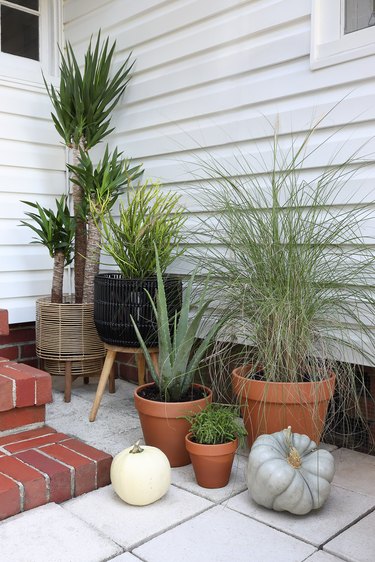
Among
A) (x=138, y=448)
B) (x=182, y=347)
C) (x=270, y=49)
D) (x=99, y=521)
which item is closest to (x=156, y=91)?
(x=270, y=49)

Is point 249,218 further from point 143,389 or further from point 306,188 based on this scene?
point 143,389

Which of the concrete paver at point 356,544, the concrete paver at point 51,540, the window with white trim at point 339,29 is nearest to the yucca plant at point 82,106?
the window with white trim at point 339,29

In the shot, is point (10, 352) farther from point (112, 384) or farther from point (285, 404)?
point (285, 404)

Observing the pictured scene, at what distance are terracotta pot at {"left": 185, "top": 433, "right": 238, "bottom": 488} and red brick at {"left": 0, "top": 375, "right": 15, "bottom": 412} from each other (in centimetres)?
73

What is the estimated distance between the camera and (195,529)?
165cm

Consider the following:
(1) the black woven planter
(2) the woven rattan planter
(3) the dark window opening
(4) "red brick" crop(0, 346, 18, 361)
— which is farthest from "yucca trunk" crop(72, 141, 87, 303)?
(3) the dark window opening

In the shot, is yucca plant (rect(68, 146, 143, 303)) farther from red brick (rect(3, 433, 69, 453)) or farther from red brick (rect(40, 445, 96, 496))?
red brick (rect(40, 445, 96, 496))

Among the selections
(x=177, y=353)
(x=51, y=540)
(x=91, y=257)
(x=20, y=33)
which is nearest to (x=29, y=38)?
(x=20, y=33)

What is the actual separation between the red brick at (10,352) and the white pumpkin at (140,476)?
5.30 feet

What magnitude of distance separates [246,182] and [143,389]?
3.41 feet

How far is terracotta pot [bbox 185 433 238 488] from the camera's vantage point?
1.87 meters

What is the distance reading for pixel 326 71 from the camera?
2248mm

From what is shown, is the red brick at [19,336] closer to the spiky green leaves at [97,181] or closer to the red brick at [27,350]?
the red brick at [27,350]

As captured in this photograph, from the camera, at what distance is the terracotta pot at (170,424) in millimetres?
2055
